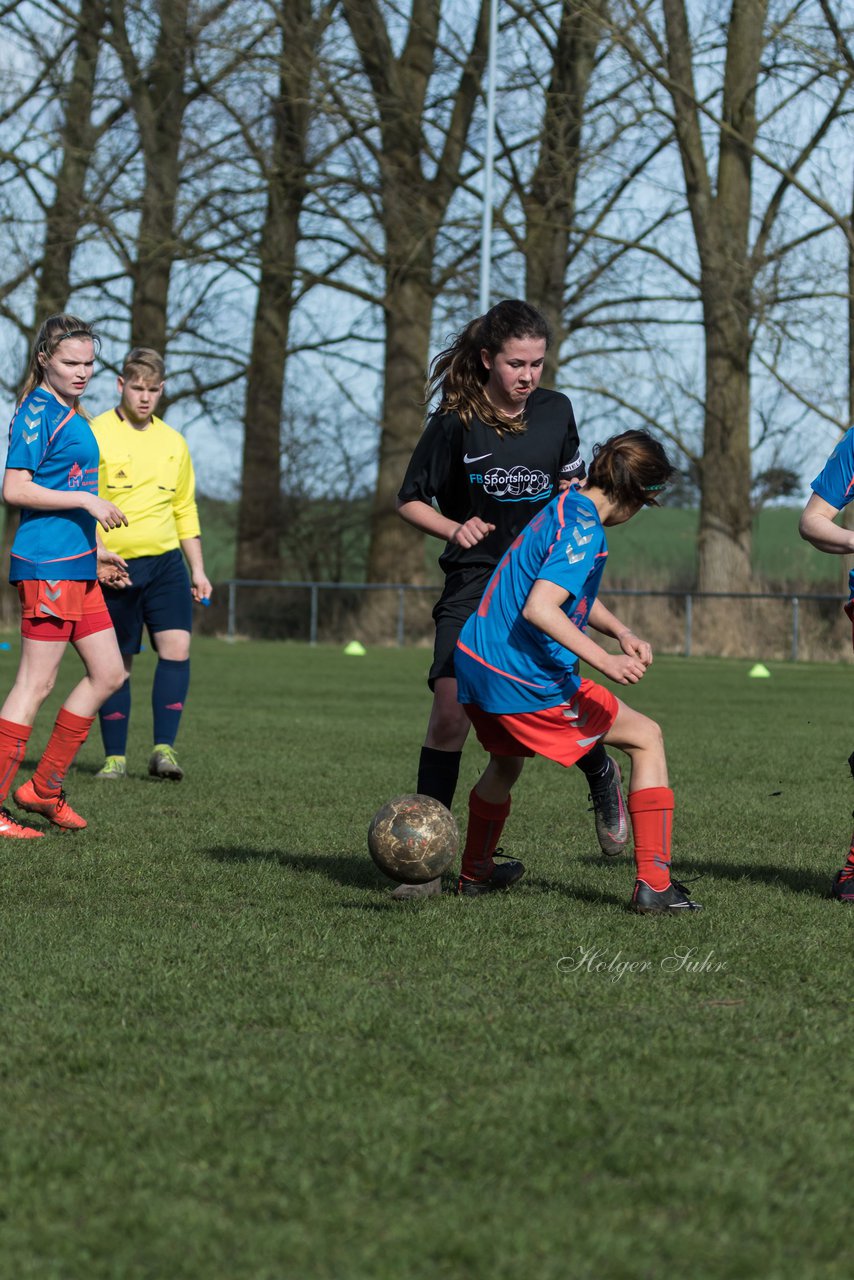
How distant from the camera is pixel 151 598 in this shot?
838 centimetres

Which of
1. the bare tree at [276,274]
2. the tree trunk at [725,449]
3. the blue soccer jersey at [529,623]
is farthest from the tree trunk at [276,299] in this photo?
the blue soccer jersey at [529,623]

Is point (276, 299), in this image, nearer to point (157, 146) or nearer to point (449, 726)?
point (157, 146)

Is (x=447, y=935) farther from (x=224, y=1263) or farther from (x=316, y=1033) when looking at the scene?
(x=224, y=1263)

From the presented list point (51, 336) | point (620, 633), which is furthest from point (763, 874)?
point (51, 336)

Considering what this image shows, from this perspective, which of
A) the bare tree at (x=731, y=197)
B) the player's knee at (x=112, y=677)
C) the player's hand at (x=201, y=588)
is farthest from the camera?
the bare tree at (x=731, y=197)

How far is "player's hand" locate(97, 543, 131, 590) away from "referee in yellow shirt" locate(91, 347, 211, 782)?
3.68 feet

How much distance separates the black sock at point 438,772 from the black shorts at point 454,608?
0.23 m

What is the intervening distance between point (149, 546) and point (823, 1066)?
5.67 meters

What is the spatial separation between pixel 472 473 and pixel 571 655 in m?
0.91

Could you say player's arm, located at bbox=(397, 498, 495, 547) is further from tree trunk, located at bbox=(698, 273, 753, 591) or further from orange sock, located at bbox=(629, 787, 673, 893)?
tree trunk, located at bbox=(698, 273, 753, 591)

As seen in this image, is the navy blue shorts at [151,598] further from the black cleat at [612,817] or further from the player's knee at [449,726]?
the black cleat at [612,817]

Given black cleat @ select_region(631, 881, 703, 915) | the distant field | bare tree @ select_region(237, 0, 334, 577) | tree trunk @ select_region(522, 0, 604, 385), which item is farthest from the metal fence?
black cleat @ select_region(631, 881, 703, 915)

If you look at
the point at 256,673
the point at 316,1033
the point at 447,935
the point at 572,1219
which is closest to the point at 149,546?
the point at 447,935

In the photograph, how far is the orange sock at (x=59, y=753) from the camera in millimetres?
6379
